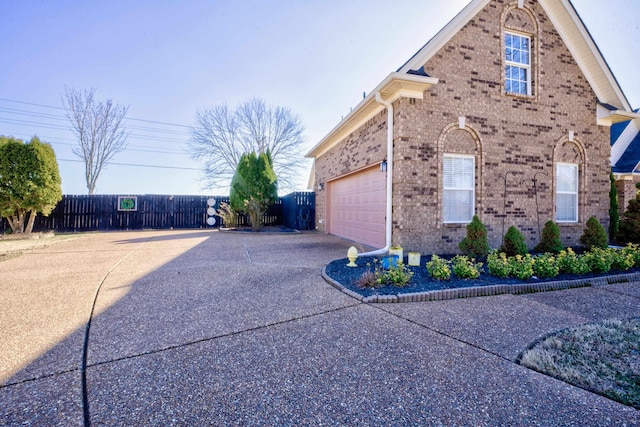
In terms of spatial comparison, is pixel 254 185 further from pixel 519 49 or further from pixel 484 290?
pixel 484 290

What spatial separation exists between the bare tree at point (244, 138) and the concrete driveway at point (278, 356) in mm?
19932

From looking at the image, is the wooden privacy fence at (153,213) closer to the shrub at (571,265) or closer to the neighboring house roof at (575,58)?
the neighboring house roof at (575,58)

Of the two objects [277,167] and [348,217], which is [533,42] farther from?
[277,167]

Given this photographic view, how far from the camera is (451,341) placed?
2.78m

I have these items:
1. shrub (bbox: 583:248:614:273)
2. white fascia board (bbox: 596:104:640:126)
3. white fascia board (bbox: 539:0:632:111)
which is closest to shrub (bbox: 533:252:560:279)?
shrub (bbox: 583:248:614:273)

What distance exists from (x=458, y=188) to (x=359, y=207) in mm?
3005

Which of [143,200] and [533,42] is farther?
[143,200]

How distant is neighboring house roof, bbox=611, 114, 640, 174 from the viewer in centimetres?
1221

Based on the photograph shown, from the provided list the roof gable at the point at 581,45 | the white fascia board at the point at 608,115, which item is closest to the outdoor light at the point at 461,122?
the roof gable at the point at 581,45

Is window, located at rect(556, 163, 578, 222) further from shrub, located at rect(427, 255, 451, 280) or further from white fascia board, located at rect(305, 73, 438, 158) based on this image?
shrub, located at rect(427, 255, 451, 280)

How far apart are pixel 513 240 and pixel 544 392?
4.78 metres

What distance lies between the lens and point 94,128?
806 inches

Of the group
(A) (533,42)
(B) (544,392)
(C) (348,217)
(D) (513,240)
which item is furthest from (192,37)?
(B) (544,392)

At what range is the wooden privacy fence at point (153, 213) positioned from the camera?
14359mm
